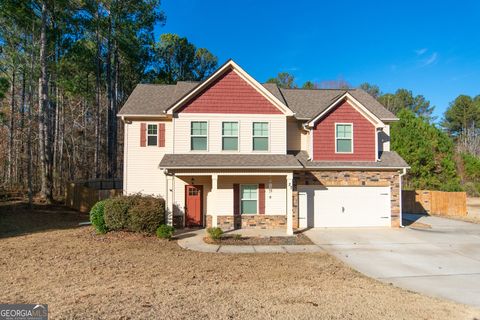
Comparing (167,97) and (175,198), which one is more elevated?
(167,97)

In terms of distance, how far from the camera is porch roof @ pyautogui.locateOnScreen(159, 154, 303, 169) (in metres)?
12.3

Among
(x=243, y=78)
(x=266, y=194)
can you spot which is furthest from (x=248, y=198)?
(x=243, y=78)

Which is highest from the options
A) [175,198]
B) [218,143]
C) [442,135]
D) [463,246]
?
[442,135]

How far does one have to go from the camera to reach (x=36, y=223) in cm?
1477

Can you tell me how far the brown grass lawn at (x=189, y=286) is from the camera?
5.27 m

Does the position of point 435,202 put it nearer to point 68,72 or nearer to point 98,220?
point 98,220

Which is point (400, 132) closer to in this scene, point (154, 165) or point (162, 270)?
point (154, 165)

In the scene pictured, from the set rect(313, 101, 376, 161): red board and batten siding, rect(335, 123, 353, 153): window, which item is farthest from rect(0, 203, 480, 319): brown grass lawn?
rect(335, 123, 353, 153): window

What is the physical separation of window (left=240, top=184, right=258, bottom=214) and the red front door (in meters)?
→ 2.07

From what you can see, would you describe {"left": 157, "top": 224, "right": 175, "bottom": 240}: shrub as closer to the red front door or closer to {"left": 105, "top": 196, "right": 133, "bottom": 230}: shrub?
{"left": 105, "top": 196, "right": 133, "bottom": 230}: shrub

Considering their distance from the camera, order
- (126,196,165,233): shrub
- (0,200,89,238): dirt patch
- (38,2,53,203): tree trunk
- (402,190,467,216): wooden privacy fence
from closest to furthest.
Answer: (126,196,165,233): shrub, (0,200,89,238): dirt patch, (38,2,53,203): tree trunk, (402,190,467,216): wooden privacy fence

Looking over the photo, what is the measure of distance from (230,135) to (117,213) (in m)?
6.08

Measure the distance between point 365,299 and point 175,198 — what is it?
981 centimetres

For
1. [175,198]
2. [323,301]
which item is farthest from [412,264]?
[175,198]
